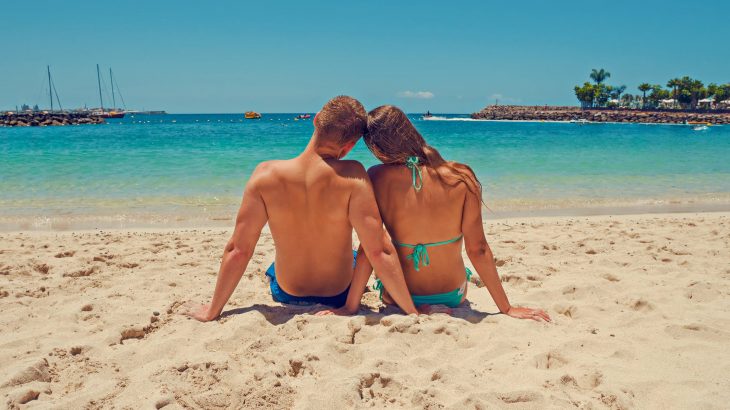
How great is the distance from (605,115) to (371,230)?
6621cm

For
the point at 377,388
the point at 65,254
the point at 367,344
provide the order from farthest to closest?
the point at 65,254 → the point at 367,344 → the point at 377,388

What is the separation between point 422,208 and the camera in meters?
2.74

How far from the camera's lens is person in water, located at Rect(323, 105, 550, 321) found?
266 centimetres

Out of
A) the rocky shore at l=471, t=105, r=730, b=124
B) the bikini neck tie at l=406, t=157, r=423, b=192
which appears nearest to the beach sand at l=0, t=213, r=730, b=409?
the bikini neck tie at l=406, t=157, r=423, b=192

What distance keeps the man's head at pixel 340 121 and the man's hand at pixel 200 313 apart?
1.13 m

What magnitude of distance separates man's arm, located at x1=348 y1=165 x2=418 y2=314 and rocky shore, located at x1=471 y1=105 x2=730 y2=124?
194 feet

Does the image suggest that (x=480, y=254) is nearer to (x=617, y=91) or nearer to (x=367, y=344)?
(x=367, y=344)

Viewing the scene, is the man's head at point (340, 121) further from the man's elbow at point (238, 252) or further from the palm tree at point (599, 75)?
the palm tree at point (599, 75)

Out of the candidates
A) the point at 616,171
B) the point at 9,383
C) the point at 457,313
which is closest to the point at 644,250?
the point at 457,313

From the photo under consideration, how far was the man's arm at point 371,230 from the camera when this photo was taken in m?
2.62

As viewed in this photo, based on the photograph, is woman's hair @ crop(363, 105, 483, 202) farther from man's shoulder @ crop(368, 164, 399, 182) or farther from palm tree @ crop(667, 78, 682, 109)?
palm tree @ crop(667, 78, 682, 109)

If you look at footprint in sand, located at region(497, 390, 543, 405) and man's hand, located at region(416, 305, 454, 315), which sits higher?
man's hand, located at region(416, 305, 454, 315)

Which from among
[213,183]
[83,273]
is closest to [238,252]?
[83,273]

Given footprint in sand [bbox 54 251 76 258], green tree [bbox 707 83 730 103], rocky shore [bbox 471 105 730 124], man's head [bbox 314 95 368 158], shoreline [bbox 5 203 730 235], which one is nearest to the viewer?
man's head [bbox 314 95 368 158]
